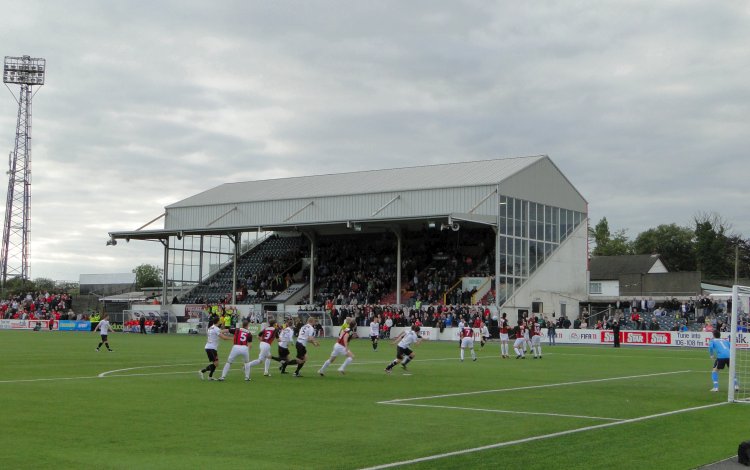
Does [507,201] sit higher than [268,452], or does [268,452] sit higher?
[507,201]

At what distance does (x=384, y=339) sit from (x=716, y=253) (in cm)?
7004

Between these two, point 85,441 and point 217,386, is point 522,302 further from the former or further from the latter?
point 85,441

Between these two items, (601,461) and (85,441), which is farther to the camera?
(85,441)

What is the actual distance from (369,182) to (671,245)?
6715 cm

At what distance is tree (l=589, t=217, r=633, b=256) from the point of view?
134 m

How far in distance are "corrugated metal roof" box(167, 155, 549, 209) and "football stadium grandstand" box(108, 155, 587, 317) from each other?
17 centimetres

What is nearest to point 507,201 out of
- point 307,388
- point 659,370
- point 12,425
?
point 659,370

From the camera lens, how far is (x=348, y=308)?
2608 inches

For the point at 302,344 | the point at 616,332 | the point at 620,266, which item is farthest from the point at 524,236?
the point at 302,344

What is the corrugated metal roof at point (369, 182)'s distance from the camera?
68688mm

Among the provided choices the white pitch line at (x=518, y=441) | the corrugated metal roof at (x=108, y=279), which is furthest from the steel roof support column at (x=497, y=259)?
the corrugated metal roof at (x=108, y=279)

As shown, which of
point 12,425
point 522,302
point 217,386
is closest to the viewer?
point 12,425

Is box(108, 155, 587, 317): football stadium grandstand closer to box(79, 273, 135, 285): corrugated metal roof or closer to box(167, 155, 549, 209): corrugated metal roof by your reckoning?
box(167, 155, 549, 209): corrugated metal roof

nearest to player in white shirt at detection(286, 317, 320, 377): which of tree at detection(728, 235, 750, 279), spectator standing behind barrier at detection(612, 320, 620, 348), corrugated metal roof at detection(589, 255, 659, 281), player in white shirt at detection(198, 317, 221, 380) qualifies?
player in white shirt at detection(198, 317, 221, 380)
